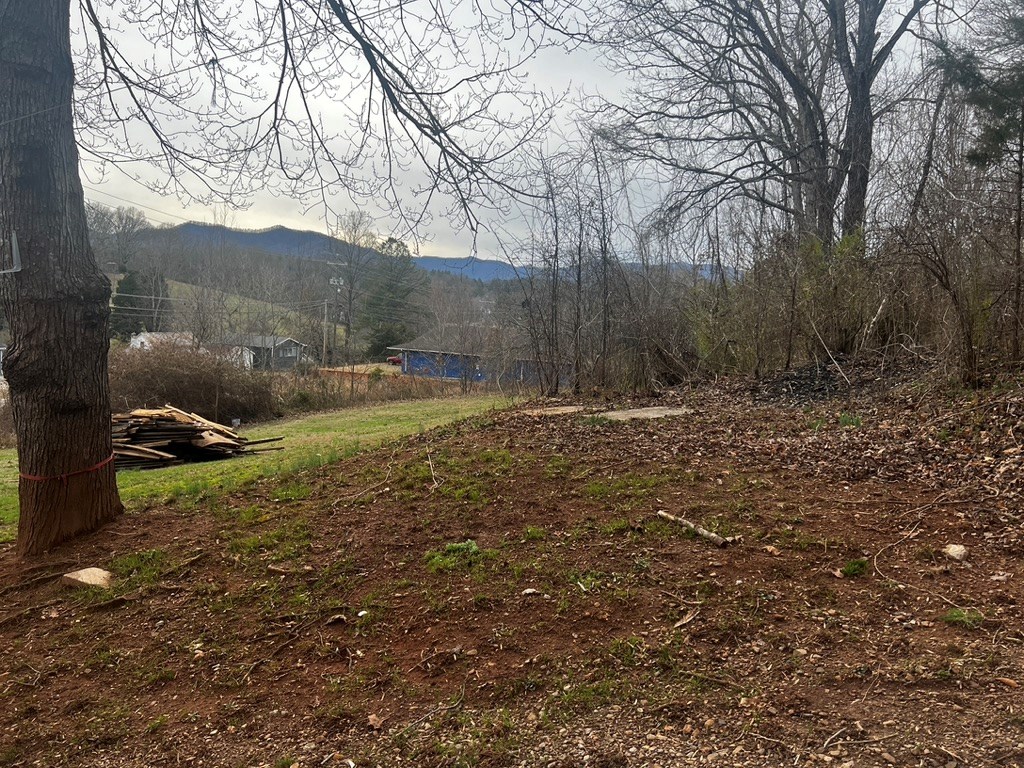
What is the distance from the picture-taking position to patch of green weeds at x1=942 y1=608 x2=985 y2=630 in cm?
246

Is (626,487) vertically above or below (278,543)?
above

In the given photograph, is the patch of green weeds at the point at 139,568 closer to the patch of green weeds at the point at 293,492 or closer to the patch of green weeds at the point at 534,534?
the patch of green weeds at the point at 293,492

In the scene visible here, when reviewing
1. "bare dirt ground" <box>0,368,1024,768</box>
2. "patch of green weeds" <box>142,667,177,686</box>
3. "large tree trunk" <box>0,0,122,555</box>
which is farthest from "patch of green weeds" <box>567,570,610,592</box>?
"large tree trunk" <box>0,0,122,555</box>

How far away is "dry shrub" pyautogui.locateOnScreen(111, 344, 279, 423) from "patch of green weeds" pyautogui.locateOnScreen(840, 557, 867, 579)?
18.0m

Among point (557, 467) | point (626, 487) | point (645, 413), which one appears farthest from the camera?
point (645, 413)

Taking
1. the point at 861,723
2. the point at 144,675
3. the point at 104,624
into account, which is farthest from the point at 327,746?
the point at 861,723

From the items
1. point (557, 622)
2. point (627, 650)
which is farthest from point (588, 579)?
point (627, 650)

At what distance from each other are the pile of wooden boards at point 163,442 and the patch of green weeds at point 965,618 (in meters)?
10.7

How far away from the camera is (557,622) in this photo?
8.82 ft

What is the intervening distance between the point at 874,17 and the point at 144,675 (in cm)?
1314

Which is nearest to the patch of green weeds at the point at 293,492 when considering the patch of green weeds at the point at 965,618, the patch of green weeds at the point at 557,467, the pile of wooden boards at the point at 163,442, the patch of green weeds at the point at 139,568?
the patch of green weeds at the point at 139,568

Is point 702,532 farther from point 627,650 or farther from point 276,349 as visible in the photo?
point 276,349

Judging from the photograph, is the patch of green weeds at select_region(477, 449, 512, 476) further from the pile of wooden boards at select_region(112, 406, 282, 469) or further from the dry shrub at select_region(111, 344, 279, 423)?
the dry shrub at select_region(111, 344, 279, 423)

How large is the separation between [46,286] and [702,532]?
3860 mm
